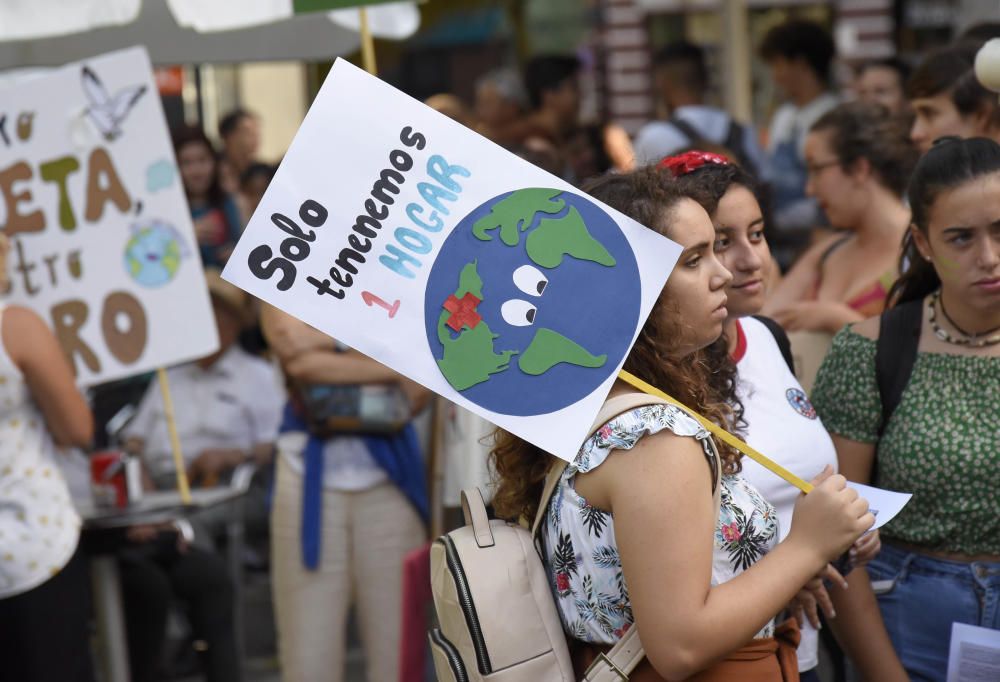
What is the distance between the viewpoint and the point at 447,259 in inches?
92.6

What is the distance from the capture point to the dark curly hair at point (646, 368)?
238 centimetres

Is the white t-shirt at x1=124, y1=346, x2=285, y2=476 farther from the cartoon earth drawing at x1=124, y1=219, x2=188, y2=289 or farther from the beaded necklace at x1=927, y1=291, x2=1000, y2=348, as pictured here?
the beaded necklace at x1=927, y1=291, x2=1000, y2=348

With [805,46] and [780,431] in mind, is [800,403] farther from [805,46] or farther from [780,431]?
[805,46]

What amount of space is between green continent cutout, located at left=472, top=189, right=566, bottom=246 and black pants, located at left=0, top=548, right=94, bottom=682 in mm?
2313

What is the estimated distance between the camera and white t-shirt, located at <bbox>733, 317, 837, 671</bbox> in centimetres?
279

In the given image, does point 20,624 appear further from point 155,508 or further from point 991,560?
point 991,560

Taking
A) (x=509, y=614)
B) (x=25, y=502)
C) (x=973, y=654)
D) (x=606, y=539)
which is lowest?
(x=25, y=502)

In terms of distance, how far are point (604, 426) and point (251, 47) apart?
15.5 feet

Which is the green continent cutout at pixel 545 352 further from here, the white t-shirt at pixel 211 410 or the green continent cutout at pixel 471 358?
the white t-shirt at pixel 211 410

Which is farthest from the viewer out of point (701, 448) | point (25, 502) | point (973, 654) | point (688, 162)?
point (25, 502)

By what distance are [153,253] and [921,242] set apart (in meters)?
2.83

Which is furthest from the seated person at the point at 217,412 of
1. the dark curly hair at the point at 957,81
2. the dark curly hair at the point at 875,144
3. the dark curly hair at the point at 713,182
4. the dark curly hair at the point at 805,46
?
the dark curly hair at the point at 713,182

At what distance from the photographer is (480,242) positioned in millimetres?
2354

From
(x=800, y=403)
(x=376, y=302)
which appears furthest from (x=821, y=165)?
(x=376, y=302)
